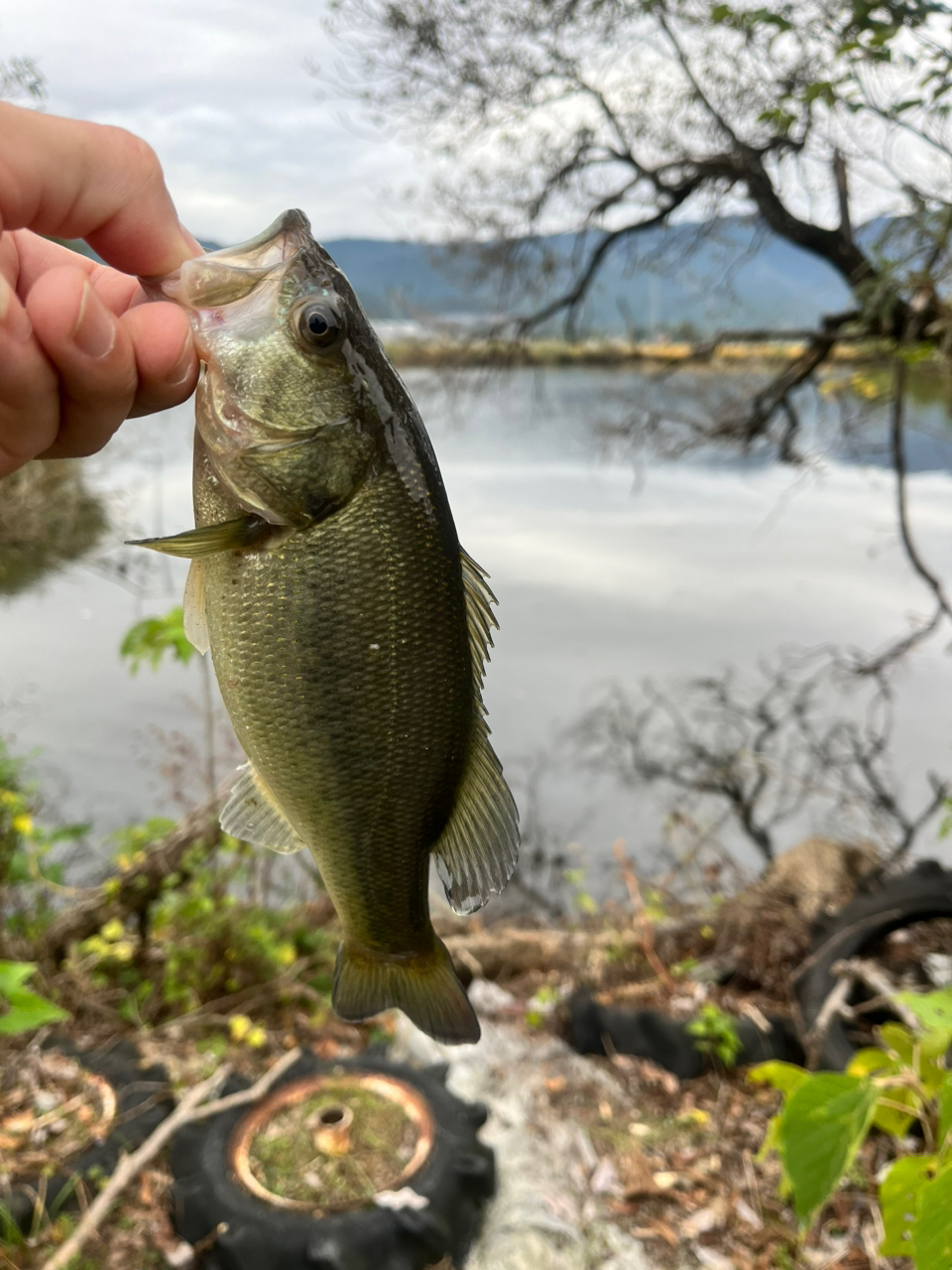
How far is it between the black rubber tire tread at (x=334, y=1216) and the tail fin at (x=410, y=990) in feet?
6.58

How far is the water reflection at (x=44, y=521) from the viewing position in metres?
6.63

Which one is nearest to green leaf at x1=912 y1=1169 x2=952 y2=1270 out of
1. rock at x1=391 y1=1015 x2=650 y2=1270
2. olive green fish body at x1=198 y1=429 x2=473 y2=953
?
olive green fish body at x1=198 y1=429 x2=473 y2=953

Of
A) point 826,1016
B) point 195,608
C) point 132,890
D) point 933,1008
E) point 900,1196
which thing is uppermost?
point 195,608

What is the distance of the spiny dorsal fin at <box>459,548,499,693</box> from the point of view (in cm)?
113

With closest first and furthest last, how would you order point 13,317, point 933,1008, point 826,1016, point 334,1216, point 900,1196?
point 13,317, point 900,1196, point 933,1008, point 334,1216, point 826,1016

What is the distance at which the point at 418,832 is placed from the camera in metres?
1.15

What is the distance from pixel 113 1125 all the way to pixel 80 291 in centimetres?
Answer: 335

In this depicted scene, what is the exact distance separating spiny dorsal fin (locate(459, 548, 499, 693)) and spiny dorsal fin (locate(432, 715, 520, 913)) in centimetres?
8

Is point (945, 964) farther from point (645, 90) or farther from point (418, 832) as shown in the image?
point (645, 90)

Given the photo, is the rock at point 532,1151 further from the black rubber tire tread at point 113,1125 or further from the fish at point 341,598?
the fish at point 341,598

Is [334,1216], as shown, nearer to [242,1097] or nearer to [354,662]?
[242,1097]

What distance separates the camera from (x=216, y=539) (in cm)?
102

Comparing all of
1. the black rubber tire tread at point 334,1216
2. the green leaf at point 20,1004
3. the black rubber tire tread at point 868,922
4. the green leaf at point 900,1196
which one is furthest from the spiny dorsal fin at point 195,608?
the black rubber tire tread at point 868,922

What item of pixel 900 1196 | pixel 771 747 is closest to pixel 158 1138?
pixel 900 1196
